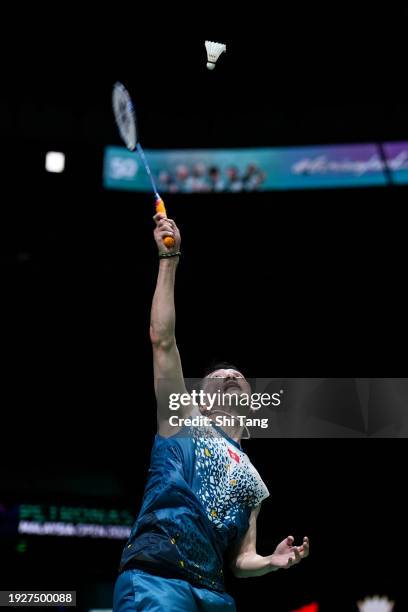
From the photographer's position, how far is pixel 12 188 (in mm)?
13562

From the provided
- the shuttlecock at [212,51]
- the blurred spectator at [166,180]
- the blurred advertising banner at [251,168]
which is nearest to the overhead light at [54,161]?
the blurred advertising banner at [251,168]

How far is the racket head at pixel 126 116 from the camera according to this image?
468cm

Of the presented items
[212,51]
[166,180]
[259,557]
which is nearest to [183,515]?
[259,557]

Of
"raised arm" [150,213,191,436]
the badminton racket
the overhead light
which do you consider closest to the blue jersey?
"raised arm" [150,213,191,436]

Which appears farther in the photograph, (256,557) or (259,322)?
(259,322)

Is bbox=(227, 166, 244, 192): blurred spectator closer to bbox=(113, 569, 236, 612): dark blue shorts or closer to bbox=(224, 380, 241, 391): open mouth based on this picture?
bbox=(224, 380, 241, 391): open mouth

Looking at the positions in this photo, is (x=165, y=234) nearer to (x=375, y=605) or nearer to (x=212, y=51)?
(x=212, y=51)

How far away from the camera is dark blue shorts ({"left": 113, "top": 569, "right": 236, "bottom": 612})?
3.09 meters

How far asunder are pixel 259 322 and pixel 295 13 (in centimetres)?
442

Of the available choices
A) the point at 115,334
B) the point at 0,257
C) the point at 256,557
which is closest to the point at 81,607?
the point at 115,334

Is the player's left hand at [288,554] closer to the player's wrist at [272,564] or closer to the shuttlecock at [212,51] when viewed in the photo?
the player's wrist at [272,564]

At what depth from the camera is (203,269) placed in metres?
13.0

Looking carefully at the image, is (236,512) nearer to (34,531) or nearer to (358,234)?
(34,531)

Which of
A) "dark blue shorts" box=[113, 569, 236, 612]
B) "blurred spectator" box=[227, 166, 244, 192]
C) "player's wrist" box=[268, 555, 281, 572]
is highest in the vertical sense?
"blurred spectator" box=[227, 166, 244, 192]
